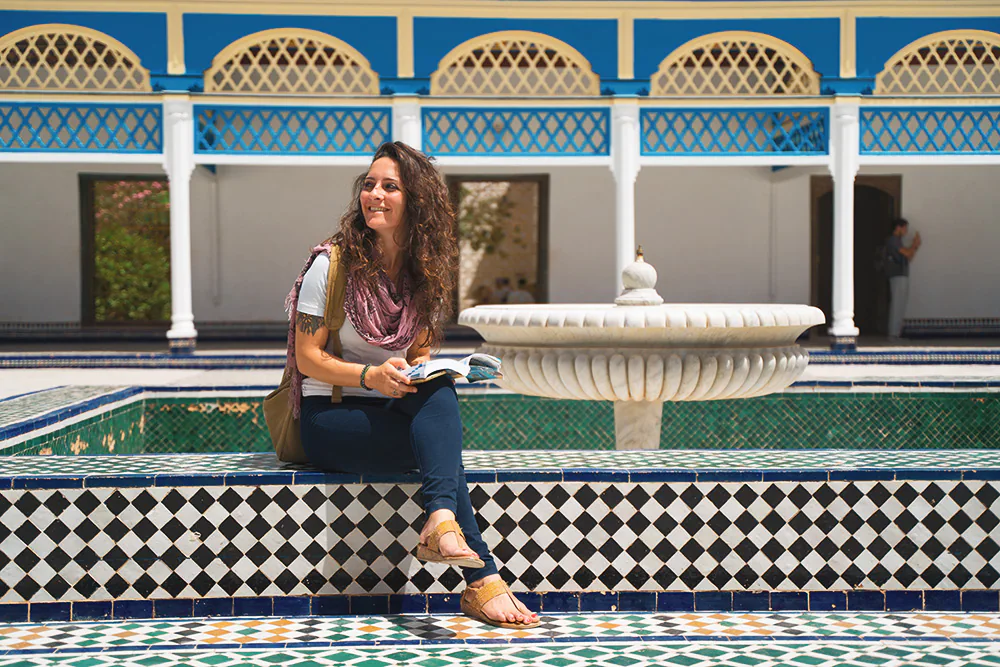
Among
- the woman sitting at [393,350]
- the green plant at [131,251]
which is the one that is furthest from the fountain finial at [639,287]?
the green plant at [131,251]

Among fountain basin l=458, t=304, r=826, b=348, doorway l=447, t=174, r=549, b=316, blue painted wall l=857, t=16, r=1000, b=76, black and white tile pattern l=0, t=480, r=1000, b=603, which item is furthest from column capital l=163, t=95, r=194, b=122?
black and white tile pattern l=0, t=480, r=1000, b=603

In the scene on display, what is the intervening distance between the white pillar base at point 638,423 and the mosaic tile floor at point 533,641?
5.17ft

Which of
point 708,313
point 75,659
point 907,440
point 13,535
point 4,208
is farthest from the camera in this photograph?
point 4,208

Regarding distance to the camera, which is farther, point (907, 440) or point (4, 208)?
point (4, 208)

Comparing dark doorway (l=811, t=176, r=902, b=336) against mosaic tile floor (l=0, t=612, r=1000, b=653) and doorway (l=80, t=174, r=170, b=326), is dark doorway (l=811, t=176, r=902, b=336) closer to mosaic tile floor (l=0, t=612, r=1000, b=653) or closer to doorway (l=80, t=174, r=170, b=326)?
doorway (l=80, t=174, r=170, b=326)

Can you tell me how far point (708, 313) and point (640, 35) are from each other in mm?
6476

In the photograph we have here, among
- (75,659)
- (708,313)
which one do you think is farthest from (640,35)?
(75,659)

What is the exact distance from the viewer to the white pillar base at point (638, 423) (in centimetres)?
424

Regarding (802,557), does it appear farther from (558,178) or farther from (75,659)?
(558,178)

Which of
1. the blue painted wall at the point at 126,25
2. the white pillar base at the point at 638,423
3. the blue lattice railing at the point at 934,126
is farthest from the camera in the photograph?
the blue lattice railing at the point at 934,126

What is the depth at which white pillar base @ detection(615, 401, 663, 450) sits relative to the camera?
13.9 feet

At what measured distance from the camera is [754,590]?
9.01ft

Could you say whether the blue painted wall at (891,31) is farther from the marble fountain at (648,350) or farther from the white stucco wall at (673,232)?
the marble fountain at (648,350)

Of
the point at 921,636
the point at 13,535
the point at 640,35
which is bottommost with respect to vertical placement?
the point at 921,636
